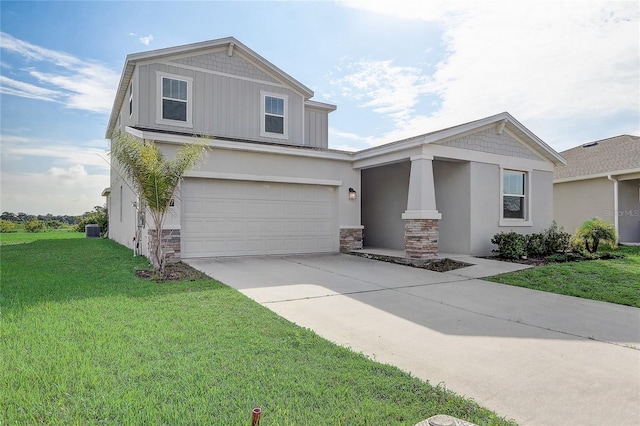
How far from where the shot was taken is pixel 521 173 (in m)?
12.4

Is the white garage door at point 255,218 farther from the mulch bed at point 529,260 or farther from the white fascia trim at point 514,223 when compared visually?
the white fascia trim at point 514,223

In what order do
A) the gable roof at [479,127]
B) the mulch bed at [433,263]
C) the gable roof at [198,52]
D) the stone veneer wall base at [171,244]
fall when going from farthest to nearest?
1. the gable roof at [198,52]
2. the gable roof at [479,127]
3. the stone veneer wall base at [171,244]
4. the mulch bed at [433,263]

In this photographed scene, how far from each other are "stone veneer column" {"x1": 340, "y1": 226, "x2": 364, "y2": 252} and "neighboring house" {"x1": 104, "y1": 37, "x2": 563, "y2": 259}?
35 millimetres

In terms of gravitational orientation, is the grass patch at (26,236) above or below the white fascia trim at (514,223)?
below

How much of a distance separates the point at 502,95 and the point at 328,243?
25.4ft

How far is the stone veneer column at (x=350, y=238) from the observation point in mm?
12273

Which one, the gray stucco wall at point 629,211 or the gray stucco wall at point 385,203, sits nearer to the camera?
the gray stucco wall at point 385,203

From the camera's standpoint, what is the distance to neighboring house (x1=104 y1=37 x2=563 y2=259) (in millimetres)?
10211

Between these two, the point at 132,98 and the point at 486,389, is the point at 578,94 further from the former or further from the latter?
the point at 132,98

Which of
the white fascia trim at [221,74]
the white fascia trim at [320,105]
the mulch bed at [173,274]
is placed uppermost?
the white fascia trim at [221,74]

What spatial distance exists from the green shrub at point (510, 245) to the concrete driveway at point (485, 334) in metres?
2.96

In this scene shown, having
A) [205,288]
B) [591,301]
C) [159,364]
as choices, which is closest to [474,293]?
[591,301]

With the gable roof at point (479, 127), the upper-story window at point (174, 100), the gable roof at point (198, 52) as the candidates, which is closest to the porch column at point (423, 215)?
the gable roof at point (479, 127)

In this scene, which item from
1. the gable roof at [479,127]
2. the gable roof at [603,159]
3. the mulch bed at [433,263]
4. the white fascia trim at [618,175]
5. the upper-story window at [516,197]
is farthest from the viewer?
the gable roof at [603,159]
